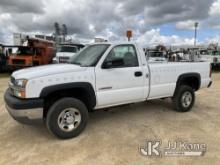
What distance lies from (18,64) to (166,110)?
40.0ft

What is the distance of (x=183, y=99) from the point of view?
238 inches

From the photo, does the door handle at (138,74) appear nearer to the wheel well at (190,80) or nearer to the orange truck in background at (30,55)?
the wheel well at (190,80)

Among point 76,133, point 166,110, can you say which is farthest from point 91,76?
point 166,110

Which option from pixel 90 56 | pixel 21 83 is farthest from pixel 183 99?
pixel 21 83

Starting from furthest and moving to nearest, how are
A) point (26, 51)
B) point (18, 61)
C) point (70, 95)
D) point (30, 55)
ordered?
point (26, 51), point (30, 55), point (18, 61), point (70, 95)

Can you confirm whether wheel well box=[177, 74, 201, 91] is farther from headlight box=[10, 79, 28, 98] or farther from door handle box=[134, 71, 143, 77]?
headlight box=[10, 79, 28, 98]

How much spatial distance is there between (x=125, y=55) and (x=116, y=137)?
176cm

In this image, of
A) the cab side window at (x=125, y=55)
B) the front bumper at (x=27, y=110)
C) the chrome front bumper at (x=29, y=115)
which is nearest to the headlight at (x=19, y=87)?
the front bumper at (x=27, y=110)

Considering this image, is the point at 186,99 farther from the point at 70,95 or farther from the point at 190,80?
the point at 70,95

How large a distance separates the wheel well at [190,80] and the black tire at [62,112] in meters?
2.79

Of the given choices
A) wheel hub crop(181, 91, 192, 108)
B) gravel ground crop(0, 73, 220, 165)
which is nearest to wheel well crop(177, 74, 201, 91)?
wheel hub crop(181, 91, 192, 108)

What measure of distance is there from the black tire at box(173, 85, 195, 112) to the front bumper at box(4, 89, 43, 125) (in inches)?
139

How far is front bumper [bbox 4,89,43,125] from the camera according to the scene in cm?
383

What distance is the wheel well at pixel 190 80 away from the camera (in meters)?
5.91
